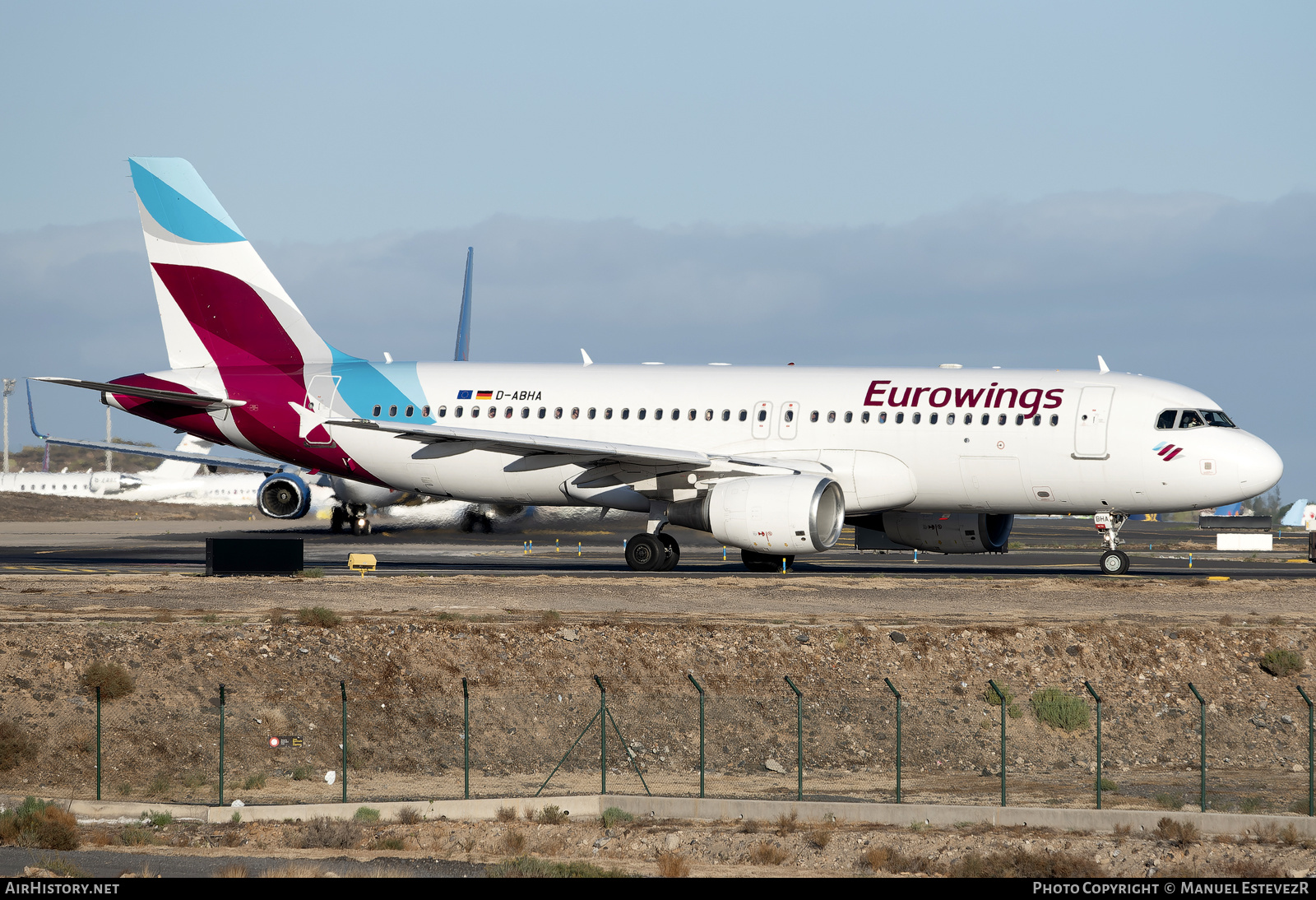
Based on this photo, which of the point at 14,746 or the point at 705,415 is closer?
the point at 14,746

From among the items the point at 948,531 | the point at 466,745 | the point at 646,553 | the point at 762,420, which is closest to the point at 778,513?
the point at 762,420

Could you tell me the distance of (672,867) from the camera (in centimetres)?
1552

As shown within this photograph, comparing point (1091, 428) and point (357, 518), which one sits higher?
point (1091, 428)

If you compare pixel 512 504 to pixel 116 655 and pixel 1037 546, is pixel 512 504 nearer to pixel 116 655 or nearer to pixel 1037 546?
pixel 116 655

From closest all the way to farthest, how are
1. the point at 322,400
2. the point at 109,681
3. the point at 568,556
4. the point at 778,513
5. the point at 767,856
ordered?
the point at 767,856 < the point at 109,681 < the point at 778,513 < the point at 322,400 < the point at 568,556

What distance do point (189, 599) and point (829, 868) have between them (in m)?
16.7

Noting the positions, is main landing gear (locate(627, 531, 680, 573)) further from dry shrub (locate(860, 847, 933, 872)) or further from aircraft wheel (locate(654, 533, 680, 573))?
dry shrub (locate(860, 847, 933, 872))

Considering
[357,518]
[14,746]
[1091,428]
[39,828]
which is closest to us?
[39,828]

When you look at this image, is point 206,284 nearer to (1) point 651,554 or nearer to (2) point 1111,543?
(1) point 651,554

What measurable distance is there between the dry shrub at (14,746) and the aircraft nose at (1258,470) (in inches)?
965

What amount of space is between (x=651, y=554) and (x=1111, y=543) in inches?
433

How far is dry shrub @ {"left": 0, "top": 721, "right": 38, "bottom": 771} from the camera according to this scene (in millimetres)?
20609

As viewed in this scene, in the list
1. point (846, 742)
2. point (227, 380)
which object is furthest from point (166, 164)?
point (846, 742)

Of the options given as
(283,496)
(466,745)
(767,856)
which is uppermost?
(283,496)
